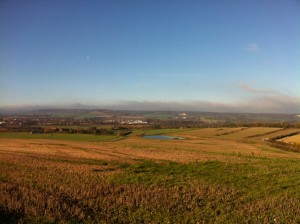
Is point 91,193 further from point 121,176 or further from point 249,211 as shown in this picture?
point 249,211

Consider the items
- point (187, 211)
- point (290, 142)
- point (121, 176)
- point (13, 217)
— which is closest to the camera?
point (13, 217)

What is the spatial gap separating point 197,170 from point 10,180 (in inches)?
429

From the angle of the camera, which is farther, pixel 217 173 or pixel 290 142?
pixel 290 142

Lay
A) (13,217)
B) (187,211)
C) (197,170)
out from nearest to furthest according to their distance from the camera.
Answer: (13,217), (187,211), (197,170)

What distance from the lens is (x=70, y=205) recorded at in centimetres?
1041

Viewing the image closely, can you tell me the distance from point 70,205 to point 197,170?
10831 millimetres

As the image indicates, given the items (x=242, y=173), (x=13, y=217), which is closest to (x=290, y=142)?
(x=242, y=173)

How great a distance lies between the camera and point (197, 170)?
19578 millimetres

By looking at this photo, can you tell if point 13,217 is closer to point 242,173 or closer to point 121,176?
point 121,176

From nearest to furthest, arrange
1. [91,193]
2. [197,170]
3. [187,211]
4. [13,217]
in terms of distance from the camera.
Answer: [13,217] < [187,211] < [91,193] < [197,170]

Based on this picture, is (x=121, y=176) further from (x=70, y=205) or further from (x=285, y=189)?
(x=285, y=189)

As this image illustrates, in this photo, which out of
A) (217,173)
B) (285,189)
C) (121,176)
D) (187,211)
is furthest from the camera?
(217,173)

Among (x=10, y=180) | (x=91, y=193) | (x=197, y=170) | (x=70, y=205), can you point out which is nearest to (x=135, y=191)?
(x=91, y=193)

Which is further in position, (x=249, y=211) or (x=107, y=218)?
(x=249, y=211)
